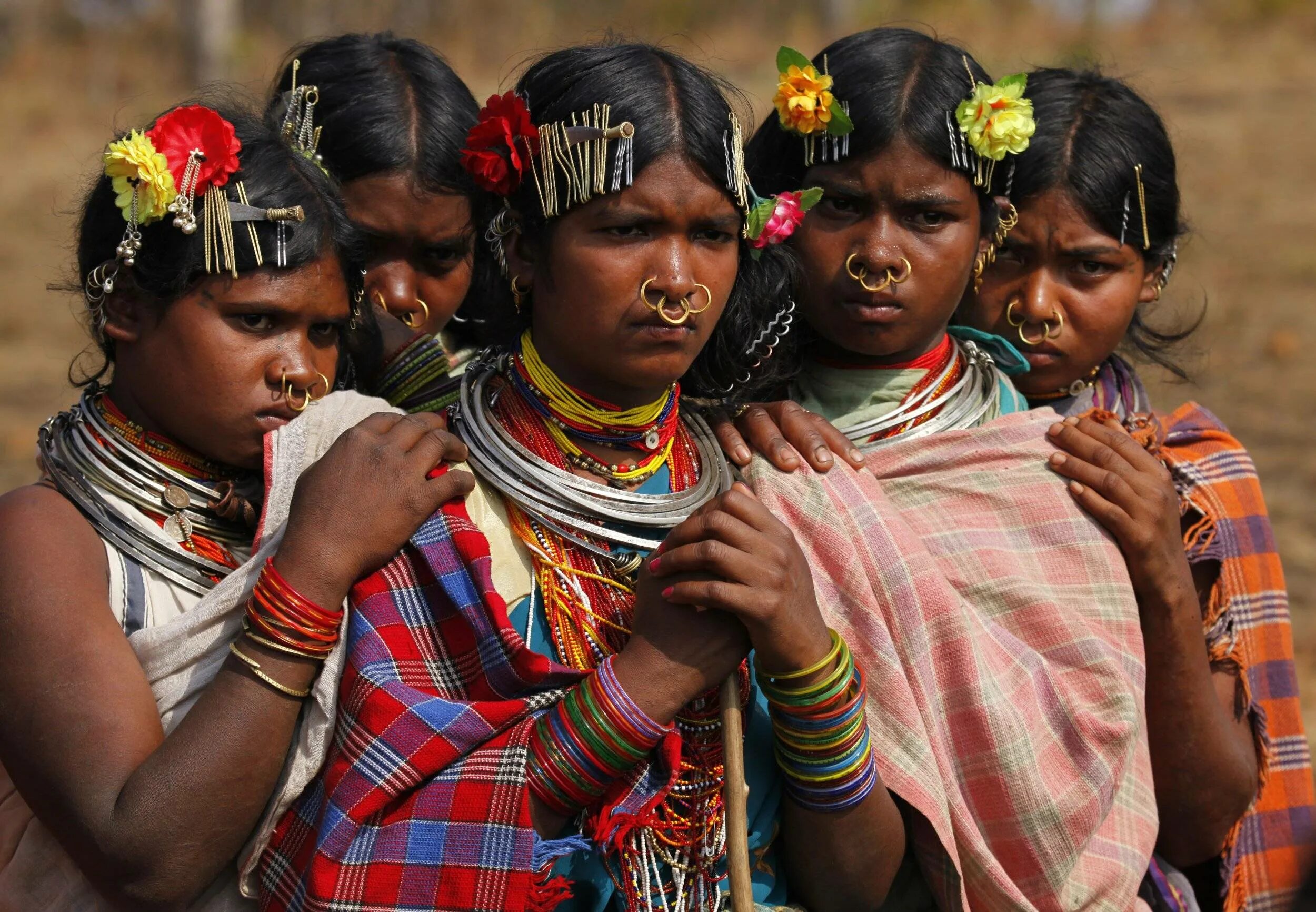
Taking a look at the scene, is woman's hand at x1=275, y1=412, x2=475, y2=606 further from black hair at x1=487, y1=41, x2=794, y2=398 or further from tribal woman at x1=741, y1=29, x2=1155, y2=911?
tribal woman at x1=741, y1=29, x2=1155, y2=911

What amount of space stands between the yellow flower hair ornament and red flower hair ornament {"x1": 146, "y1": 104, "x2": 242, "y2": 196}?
1.19m

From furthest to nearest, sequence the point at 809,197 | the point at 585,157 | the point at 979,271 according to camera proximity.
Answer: the point at 979,271
the point at 809,197
the point at 585,157

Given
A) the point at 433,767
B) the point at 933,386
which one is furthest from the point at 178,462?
the point at 933,386

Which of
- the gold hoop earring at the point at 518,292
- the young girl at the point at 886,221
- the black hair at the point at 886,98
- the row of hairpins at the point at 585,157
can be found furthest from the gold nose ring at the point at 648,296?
the young girl at the point at 886,221

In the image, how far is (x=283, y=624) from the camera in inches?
98.5

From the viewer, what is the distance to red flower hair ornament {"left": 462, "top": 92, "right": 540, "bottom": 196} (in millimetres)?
2871

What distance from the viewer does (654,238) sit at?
2.82m

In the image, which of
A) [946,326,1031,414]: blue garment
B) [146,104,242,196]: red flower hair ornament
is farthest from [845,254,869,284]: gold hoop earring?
[146,104,242,196]: red flower hair ornament

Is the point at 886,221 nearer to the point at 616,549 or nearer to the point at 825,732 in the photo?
the point at 616,549

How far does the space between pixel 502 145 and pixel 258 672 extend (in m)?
1.13

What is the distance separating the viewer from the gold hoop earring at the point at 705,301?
2809mm

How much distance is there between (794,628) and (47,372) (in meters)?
10.4

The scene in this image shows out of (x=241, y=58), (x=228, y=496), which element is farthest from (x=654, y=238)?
(x=241, y=58)

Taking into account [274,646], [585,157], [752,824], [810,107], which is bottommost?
[752,824]
